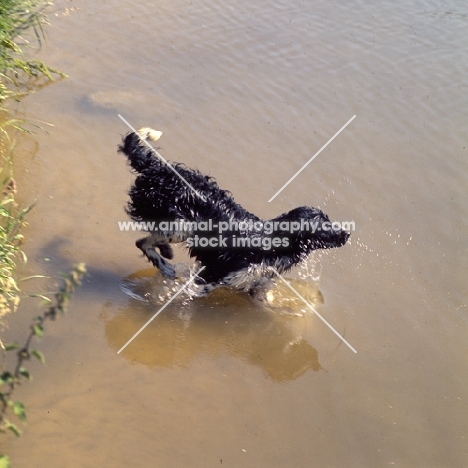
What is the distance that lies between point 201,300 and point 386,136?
3011mm

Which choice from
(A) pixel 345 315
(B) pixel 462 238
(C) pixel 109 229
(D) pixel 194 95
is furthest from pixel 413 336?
Result: (D) pixel 194 95

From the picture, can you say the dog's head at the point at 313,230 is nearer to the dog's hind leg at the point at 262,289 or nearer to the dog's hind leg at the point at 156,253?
the dog's hind leg at the point at 262,289

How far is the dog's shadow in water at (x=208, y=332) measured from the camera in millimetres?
4398

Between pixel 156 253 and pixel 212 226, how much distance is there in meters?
0.56

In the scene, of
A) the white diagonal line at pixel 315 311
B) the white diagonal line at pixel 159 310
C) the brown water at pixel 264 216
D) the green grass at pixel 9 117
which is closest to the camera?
the brown water at pixel 264 216

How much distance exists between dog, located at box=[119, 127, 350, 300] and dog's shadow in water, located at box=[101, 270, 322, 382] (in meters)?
0.21

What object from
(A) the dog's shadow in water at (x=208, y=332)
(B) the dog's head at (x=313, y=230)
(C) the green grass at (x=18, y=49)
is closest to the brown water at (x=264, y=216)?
(A) the dog's shadow in water at (x=208, y=332)

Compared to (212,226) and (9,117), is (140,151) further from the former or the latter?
(9,117)

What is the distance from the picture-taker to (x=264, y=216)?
562cm

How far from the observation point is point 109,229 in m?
5.29

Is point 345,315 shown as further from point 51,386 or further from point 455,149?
point 455,149

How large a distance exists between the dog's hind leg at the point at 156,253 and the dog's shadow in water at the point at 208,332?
101 millimetres

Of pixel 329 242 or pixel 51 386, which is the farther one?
pixel 329 242

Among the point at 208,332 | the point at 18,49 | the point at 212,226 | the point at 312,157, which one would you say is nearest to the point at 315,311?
the point at 208,332
